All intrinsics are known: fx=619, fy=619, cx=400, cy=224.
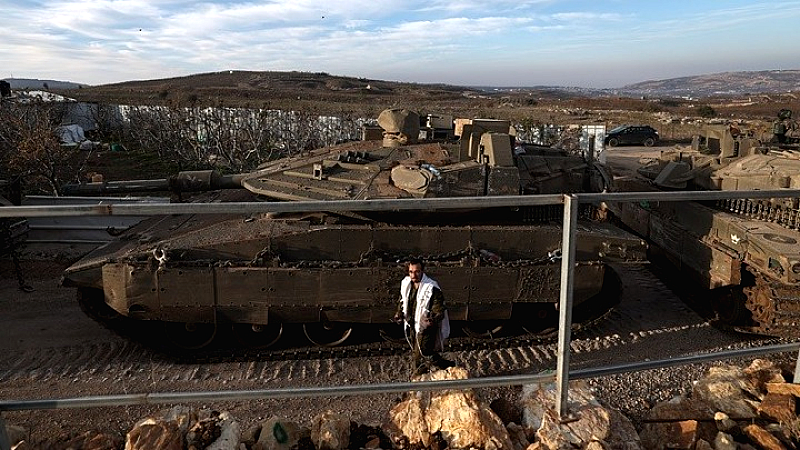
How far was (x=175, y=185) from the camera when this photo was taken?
962 centimetres

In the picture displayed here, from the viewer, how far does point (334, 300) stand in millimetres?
8039

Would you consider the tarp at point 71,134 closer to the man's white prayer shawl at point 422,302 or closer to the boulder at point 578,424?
the man's white prayer shawl at point 422,302

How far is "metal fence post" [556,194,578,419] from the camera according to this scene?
350cm

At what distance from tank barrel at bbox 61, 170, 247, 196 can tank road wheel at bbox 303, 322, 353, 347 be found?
113 inches

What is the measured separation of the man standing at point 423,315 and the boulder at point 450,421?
1.30 metres

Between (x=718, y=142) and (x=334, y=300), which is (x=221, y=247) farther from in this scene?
(x=718, y=142)

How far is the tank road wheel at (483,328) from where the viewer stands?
336 inches

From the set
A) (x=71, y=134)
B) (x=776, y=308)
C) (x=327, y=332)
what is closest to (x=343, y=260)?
(x=327, y=332)

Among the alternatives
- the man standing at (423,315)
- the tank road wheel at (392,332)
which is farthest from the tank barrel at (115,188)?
the man standing at (423,315)

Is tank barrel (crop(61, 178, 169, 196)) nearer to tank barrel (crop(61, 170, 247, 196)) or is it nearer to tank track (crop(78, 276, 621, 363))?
tank barrel (crop(61, 170, 247, 196))

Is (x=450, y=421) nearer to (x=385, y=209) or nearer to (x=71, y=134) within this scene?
(x=385, y=209)

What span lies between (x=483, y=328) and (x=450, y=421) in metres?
4.66

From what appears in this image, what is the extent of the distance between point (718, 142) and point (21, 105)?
25.7 m

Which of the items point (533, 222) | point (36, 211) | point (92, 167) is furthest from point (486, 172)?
point (92, 167)
